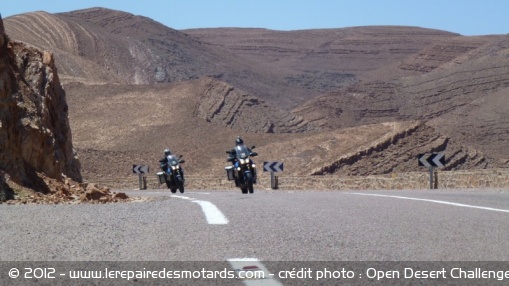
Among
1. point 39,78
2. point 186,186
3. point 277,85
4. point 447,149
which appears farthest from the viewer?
point 277,85

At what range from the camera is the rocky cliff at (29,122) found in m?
20.8

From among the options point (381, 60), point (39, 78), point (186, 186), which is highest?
point (381, 60)

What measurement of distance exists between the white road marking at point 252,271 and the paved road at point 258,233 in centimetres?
22

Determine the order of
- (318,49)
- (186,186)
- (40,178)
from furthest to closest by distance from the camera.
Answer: (318,49), (186,186), (40,178)

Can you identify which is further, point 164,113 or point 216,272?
point 164,113

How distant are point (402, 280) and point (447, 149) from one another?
5065 centimetres

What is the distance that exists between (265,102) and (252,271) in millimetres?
73797

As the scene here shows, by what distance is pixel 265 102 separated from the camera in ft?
266

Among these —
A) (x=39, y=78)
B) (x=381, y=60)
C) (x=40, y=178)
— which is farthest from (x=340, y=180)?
(x=381, y=60)

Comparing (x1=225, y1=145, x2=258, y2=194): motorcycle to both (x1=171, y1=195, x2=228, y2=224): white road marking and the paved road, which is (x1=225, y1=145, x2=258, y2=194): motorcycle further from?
the paved road

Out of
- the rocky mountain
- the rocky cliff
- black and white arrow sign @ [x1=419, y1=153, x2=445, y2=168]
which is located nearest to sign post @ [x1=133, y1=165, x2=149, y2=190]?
the rocky mountain

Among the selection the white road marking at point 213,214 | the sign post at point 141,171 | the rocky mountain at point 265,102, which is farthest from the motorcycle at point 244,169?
the rocky mountain at point 265,102

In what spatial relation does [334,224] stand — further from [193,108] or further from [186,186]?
[193,108]

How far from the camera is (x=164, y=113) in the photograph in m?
71.8
